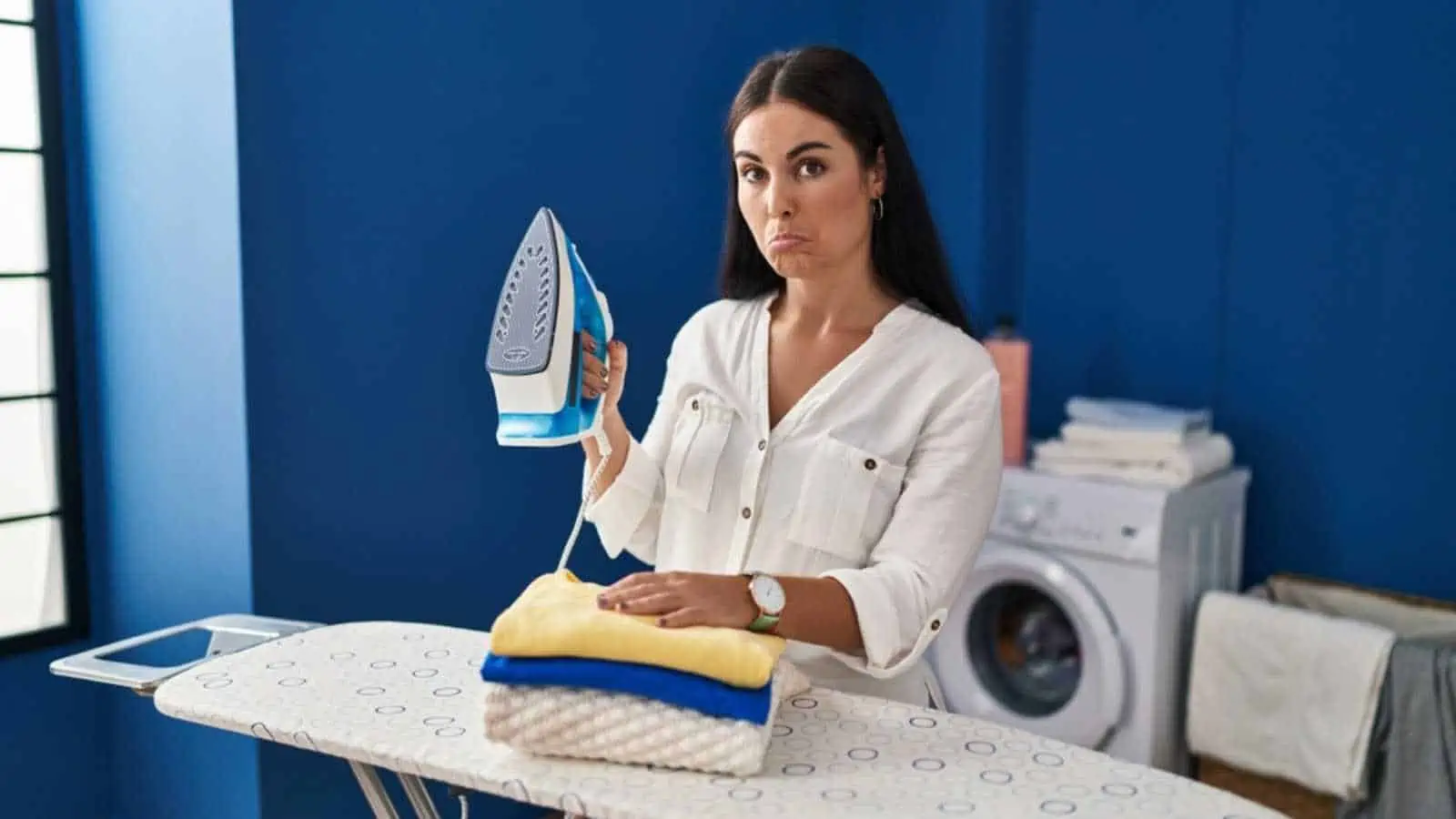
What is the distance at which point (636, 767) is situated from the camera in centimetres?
108

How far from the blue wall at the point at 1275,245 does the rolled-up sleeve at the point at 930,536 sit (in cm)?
168

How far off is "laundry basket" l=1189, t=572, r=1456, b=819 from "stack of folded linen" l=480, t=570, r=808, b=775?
1830 millimetres

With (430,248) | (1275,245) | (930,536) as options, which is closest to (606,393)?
(930,536)

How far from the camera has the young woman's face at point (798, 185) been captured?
1.41 metres

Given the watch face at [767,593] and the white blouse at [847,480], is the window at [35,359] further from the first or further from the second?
the watch face at [767,593]

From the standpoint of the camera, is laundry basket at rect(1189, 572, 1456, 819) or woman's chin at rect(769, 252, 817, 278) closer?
woman's chin at rect(769, 252, 817, 278)

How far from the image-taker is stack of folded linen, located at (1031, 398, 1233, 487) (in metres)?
2.67

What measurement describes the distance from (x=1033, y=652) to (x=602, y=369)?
1.85 meters

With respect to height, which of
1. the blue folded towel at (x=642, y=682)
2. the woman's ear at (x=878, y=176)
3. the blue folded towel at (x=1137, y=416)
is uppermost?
the woman's ear at (x=878, y=176)

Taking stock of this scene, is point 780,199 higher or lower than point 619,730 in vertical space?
→ higher

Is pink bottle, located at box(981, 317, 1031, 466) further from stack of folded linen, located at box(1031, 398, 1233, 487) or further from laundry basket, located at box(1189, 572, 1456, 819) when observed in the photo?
laundry basket, located at box(1189, 572, 1456, 819)

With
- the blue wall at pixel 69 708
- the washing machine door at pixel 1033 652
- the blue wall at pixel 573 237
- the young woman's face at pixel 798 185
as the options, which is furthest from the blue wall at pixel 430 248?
the young woman's face at pixel 798 185

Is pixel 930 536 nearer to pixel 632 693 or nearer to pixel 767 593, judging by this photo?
pixel 767 593

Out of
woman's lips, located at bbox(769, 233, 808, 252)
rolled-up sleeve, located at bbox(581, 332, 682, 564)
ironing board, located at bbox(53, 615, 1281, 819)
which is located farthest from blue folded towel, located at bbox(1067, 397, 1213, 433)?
ironing board, located at bbox(53, 615, 1281, 819)
